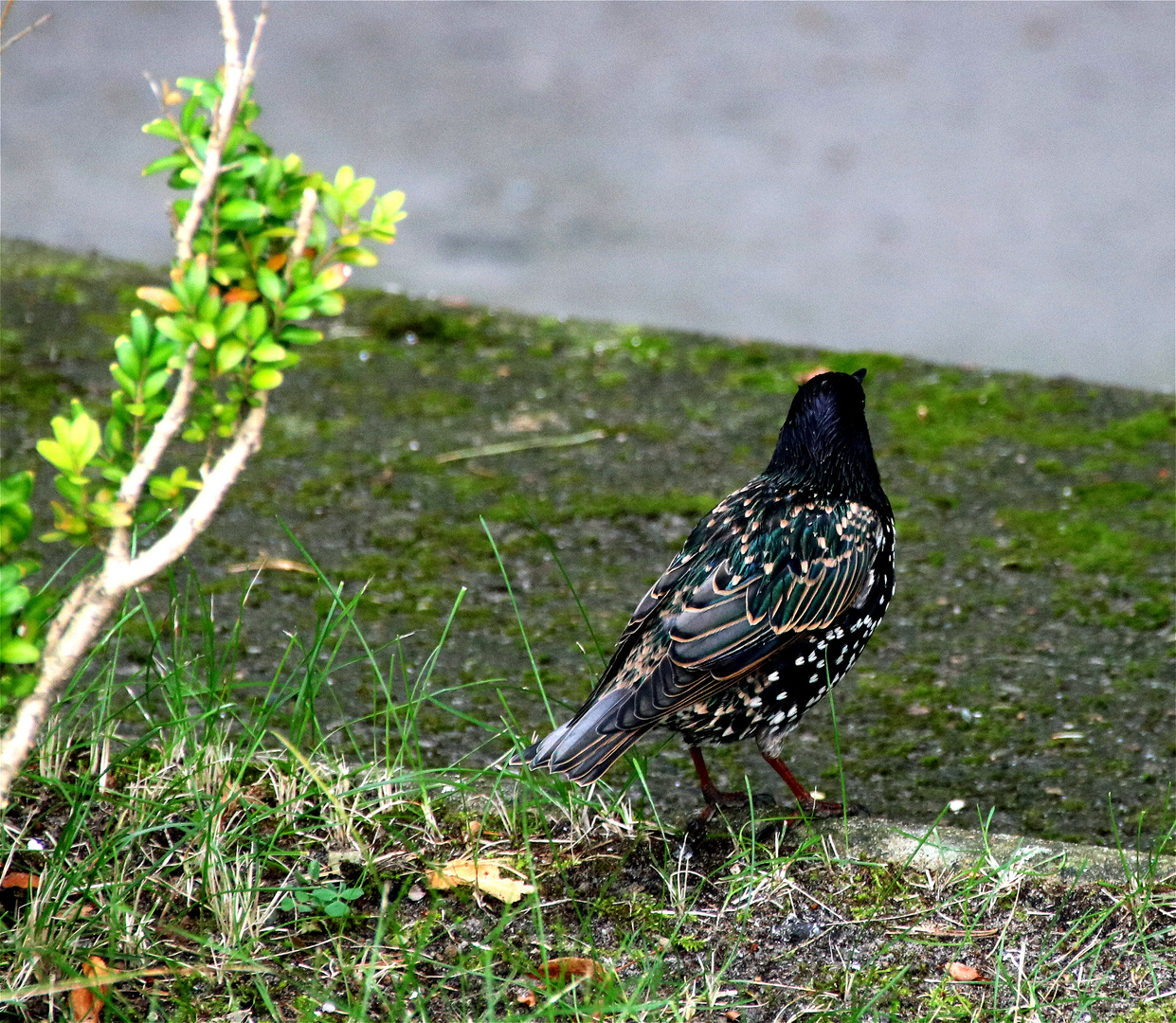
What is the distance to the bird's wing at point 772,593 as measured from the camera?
2479 mm

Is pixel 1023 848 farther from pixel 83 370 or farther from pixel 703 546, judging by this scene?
pixel 83 370

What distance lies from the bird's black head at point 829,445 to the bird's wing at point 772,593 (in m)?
0.12

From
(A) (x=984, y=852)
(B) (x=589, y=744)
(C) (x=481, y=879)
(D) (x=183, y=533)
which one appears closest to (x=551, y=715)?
(B) (x=589, y=744)

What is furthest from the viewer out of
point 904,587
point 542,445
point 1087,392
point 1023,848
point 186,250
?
point 1087,392

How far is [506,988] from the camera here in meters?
2.14

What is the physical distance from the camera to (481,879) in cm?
238

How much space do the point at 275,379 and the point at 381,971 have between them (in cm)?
104

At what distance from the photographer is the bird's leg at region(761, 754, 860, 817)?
8.49 feet

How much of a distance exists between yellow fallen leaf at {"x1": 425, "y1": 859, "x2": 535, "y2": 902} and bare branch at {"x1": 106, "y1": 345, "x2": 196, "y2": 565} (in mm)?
931

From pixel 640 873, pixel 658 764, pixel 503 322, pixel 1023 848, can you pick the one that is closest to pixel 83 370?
pixel 503 322

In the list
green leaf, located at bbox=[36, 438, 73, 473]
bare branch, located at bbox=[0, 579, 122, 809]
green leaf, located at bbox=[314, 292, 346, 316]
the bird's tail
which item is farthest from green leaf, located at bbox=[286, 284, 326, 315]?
the bird's tail

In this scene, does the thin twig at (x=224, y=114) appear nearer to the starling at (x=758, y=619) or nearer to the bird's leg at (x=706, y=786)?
the starling at (x=758, y=619)

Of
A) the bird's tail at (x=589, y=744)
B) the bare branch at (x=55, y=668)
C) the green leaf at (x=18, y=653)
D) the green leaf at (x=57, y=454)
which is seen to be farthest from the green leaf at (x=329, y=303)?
the bird's tail at (x=589, y=744)

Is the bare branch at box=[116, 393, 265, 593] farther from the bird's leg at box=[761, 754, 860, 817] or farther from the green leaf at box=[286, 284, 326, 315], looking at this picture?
the bird's leg at box=[761, 754, 860, 817]
